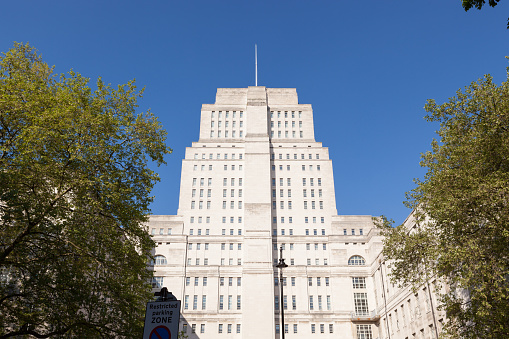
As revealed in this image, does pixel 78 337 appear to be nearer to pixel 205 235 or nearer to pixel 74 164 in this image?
pixel 74 164

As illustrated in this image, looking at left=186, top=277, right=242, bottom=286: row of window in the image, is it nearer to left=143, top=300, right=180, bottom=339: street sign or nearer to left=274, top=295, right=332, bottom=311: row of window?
left=274, top=295, right=332, bottom=311: row of window

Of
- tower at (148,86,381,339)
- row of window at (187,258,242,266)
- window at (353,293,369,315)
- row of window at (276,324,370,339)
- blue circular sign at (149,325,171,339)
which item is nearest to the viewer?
blue circular sign at (149,325,171,339)

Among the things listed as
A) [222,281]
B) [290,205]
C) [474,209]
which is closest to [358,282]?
[290,205]

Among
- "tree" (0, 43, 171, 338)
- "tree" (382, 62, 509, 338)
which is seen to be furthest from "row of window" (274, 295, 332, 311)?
"tree" (0, 43, 171, 338)

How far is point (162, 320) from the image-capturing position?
29.3ft

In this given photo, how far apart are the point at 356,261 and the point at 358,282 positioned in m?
4.11

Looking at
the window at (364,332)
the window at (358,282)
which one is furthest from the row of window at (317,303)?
the window at (364,332)

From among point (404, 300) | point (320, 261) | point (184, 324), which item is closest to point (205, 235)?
point (184, 324)

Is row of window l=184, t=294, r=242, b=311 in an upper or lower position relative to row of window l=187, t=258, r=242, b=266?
lower

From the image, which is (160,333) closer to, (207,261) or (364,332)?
(364,332)

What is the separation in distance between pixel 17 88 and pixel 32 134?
3.36m

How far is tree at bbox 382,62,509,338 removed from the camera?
21.9 m

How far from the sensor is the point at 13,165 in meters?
18.8

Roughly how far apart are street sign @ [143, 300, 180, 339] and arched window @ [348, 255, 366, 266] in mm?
76171
